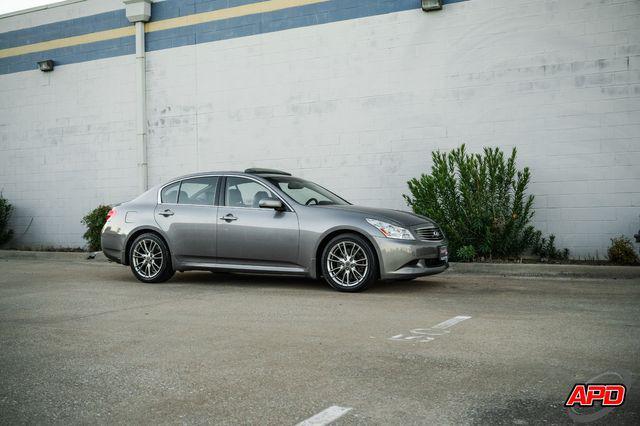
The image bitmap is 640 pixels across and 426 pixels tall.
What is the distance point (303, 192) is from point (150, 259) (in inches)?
95.3

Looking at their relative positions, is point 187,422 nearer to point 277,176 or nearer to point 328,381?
point 328,381

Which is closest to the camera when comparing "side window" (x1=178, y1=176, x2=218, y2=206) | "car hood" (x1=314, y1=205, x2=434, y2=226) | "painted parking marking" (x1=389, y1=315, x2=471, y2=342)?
"painted parking marking" (x1=389, y1=315, x2=471, y2=342)

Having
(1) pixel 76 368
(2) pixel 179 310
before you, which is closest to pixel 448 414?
(1) pixel 76 368

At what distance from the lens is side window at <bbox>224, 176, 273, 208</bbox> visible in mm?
9148

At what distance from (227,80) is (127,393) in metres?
11.6

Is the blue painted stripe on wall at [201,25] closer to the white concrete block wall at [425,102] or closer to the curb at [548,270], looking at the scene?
the white concrete block wall at [425,102]

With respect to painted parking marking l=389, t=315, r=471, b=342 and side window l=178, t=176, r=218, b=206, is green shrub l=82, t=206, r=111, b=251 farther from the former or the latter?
painted parking marking l=389, t=315, r=471, b=342

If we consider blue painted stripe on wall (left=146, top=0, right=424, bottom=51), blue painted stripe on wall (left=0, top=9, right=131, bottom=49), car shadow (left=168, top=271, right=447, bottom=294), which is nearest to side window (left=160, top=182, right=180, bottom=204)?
car shadow (left=168, top=271, right=447, bottom=294)

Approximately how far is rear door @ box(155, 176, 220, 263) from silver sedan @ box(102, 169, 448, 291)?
14 mm

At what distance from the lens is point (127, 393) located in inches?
161

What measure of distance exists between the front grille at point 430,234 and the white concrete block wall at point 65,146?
928 centimetres

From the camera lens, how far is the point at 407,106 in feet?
42.6

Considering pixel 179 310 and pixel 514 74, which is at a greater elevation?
pixel 514 74

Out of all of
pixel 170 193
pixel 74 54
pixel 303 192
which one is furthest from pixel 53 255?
pixel 303 192
